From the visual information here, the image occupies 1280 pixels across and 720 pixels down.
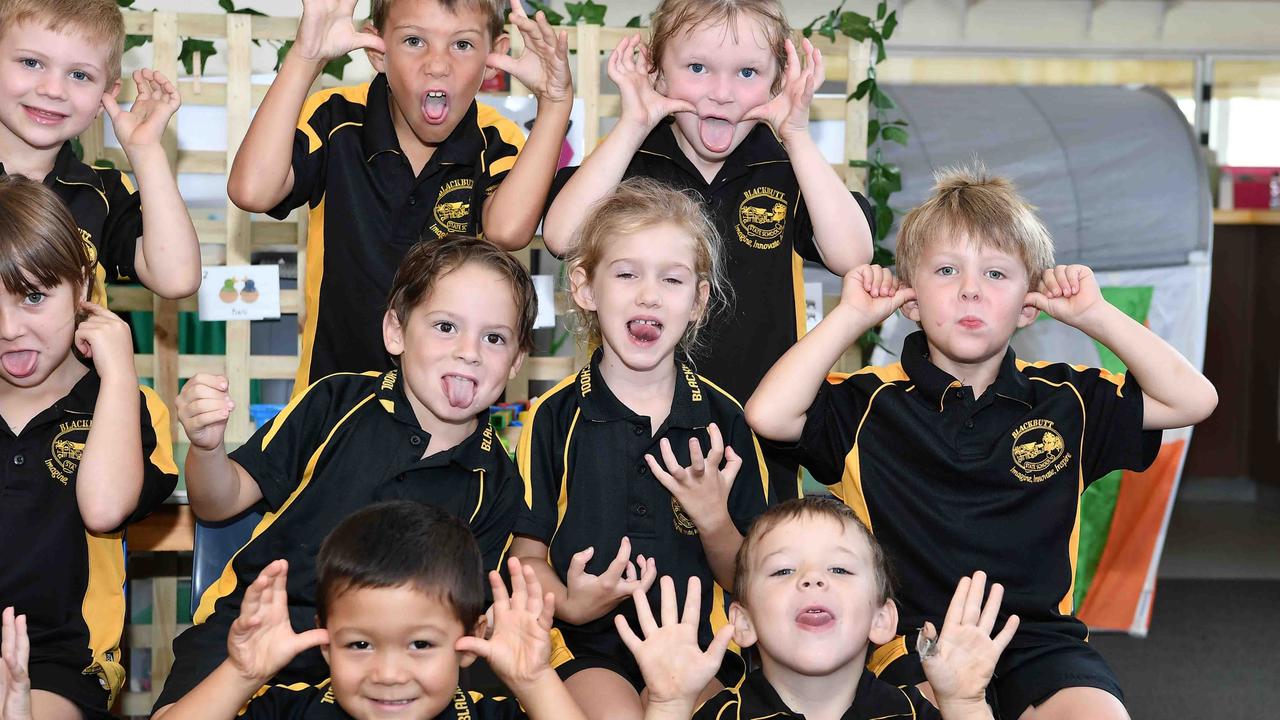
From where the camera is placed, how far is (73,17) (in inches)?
81.8

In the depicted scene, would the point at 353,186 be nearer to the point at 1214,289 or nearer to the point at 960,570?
the point at 960,570

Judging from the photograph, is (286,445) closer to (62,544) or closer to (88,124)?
(62,544)

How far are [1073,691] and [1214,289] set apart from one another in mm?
4700

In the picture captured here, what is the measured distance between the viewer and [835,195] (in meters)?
2.18

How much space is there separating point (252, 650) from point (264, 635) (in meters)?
0.02

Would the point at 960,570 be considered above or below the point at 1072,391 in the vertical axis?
below

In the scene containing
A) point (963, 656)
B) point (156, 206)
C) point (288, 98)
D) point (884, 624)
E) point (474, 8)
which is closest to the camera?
point (963, 656)

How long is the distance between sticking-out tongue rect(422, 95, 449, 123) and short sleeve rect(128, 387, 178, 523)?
69 centimetres

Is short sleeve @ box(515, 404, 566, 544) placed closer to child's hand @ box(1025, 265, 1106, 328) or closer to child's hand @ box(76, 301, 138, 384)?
child's hand @ box(76, 301, 138, 384)

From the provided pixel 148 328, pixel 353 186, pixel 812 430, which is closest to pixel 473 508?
pixel 812 430

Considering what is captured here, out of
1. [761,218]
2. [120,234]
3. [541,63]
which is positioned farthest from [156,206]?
[761,218]

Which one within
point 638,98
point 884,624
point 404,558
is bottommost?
Answer: point 884,624

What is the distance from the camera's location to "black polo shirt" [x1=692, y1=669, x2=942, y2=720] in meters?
1.68

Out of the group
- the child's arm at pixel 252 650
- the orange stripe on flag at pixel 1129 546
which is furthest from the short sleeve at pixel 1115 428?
the orange stripe on flag at pixel 1129 546
